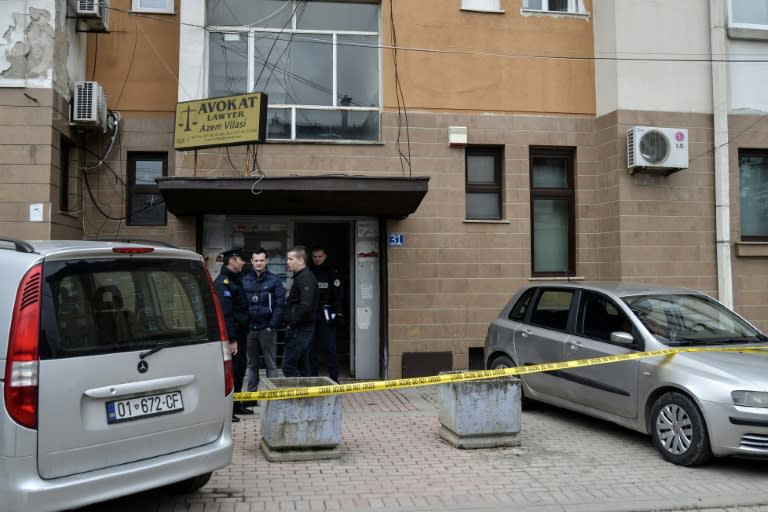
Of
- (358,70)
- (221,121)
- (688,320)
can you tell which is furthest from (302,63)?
(688,320)

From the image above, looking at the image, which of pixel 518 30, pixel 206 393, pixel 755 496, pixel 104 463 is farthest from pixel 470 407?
pixel 518 30

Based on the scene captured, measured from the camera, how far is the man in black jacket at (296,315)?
772 centimetres

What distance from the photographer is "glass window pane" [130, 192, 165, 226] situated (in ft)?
34.8

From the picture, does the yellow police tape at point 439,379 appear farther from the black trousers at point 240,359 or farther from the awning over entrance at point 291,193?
the awning over entrance at point 291,193

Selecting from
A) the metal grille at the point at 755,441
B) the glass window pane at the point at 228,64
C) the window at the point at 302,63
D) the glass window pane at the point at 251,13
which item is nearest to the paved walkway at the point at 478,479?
the metal grille at the point at 755,441

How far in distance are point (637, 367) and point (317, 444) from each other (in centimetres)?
302

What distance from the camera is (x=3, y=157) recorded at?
918 centimetres

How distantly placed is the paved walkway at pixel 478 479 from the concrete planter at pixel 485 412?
0.12 meters

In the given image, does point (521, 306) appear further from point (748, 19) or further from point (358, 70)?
point (748, 19)

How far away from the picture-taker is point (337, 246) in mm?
11148

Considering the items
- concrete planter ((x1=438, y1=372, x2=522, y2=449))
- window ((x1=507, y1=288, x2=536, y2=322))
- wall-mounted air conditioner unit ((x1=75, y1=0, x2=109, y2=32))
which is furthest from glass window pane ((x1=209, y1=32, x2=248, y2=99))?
concrete planter ((x1=438, y1=372, x2=522, y2=449))

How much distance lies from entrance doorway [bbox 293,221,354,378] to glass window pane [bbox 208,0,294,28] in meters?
3.20

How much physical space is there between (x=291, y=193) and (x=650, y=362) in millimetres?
5160

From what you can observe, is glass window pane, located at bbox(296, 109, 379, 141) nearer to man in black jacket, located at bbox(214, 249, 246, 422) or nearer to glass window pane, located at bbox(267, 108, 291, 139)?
glass window pane, located at bbox(267, 108, 291, 139)
